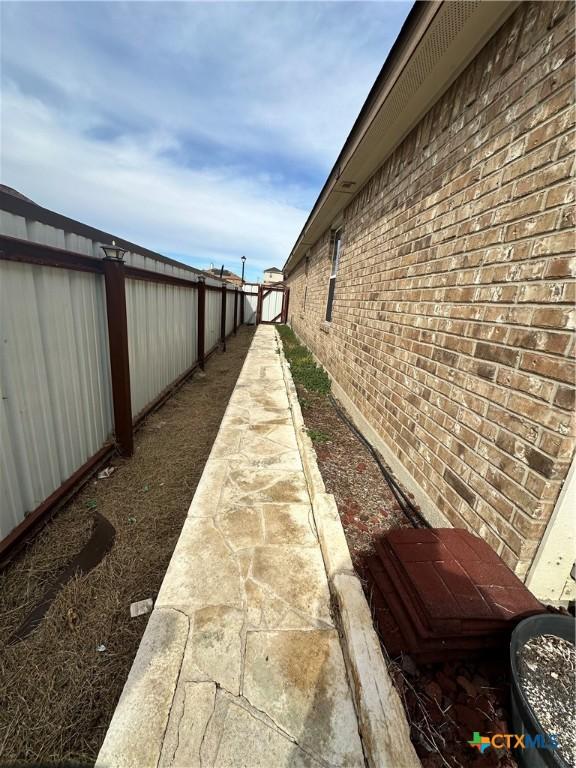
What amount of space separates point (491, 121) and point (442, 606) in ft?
9.07

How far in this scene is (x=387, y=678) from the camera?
1343mm

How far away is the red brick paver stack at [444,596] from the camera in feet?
4.43

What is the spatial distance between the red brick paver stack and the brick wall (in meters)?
0.17

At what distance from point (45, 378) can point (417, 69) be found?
12.0ft

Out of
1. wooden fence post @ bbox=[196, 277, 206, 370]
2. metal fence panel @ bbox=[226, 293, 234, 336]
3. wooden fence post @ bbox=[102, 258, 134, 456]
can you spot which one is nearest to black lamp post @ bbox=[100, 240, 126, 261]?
wooden fence post @ bbox=[102, 258, 134, 456]

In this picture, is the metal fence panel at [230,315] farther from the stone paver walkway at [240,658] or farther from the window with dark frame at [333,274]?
the stone paver walkway at [240,658]

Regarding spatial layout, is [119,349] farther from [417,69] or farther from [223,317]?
[223,317]

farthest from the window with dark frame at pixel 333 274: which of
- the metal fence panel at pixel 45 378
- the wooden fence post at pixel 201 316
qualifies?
the metal fence panel at pixel 45 378

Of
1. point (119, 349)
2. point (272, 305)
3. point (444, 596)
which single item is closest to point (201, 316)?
point (119, 349)

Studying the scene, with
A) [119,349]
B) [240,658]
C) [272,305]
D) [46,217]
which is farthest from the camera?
[272,305]

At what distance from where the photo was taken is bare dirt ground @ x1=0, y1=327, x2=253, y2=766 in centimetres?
131

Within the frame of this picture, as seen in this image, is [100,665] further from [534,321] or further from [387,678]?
[534,321]

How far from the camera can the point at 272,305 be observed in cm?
2059

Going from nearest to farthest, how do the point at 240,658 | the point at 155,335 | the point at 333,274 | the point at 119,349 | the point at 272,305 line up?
the point at 240,658, the point at 119,349, the point at 155,335, the point at 333,274, the point at 272,305
